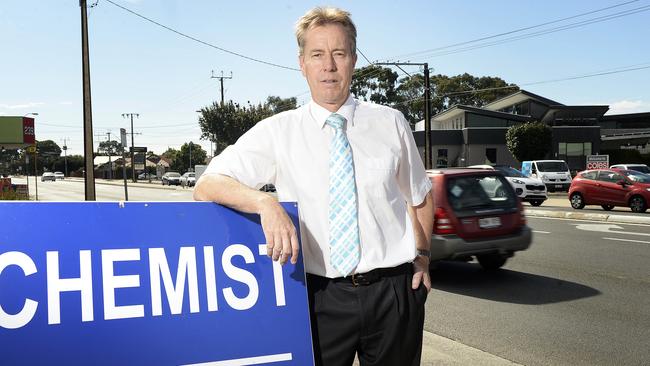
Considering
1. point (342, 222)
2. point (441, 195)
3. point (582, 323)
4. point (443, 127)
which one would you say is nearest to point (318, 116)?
point (342, 222)

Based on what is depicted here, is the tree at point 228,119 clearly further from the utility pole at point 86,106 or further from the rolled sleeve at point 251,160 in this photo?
the rolled sleeve at point 251,160

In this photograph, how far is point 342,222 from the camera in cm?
189

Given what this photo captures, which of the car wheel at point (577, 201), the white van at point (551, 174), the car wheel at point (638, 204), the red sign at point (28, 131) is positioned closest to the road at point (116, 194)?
the red sign at point (28, 131)

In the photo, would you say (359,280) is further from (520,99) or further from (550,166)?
(520,99)

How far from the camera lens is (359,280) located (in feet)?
6.23

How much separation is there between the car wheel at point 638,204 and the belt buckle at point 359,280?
17.9 m

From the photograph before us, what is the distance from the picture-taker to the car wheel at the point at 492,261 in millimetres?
8469

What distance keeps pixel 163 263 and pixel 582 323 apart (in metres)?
5.10

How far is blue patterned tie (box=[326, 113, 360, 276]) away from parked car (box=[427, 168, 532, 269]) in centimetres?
583

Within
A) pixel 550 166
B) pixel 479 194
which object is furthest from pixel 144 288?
pixel 550 166

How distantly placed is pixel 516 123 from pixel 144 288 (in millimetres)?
52552

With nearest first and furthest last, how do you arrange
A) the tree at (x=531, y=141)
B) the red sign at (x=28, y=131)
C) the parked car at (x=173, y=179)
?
the red sign at (x=28, y=131) < the tree at (x=531, y=141) < the parked car at (x=173, y=179)

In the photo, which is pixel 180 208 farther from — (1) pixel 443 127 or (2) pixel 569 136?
(1) pixel 443 127

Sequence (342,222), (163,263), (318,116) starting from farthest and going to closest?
1. (318,116)
2. (342,222)
3. (163,263)
